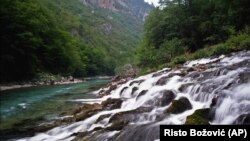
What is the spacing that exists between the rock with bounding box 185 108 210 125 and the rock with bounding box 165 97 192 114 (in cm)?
200

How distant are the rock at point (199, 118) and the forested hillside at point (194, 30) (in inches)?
776

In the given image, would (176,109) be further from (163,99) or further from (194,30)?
(194,30)

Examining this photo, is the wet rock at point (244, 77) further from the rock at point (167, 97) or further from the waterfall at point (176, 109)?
the rock at point (167, 97)

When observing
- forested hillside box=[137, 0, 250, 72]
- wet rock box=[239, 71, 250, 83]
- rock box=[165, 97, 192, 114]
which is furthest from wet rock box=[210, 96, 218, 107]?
forested hillside box=[137, 0, 250, 72]

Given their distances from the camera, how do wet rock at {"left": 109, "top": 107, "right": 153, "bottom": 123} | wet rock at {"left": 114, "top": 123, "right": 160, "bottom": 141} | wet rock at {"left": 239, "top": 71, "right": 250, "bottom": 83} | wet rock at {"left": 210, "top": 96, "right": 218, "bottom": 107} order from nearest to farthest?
wet rock at {"left": 114, "top": 123, "right": 160, "bottom": 141}, wet rock at {"left": 210, "top": 96, "right": 218, "bottom": 107}, wet rock at {"left": 109, "top": 107, "right": 153, "bottom": 123}, wet rock at {"left": 239, "top": 71, "right": 250, "bottom": 83}

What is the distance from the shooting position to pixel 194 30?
5322cm

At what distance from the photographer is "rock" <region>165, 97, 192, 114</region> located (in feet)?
58.8

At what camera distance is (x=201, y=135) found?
1110 centimetres

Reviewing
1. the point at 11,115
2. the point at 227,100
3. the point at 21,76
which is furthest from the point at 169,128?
the point at 21,76

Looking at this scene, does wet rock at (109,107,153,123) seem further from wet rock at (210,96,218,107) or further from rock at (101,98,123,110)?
rock at (101,98,123,110)

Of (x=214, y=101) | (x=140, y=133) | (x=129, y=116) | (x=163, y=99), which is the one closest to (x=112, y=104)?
(x=163, y=99)

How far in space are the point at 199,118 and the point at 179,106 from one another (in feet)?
9.39

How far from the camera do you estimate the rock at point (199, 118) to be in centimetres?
1492

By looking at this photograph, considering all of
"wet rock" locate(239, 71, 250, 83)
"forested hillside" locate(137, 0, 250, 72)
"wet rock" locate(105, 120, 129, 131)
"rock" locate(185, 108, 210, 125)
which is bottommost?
"wet rock" locate(105, 120, 129, 131)
